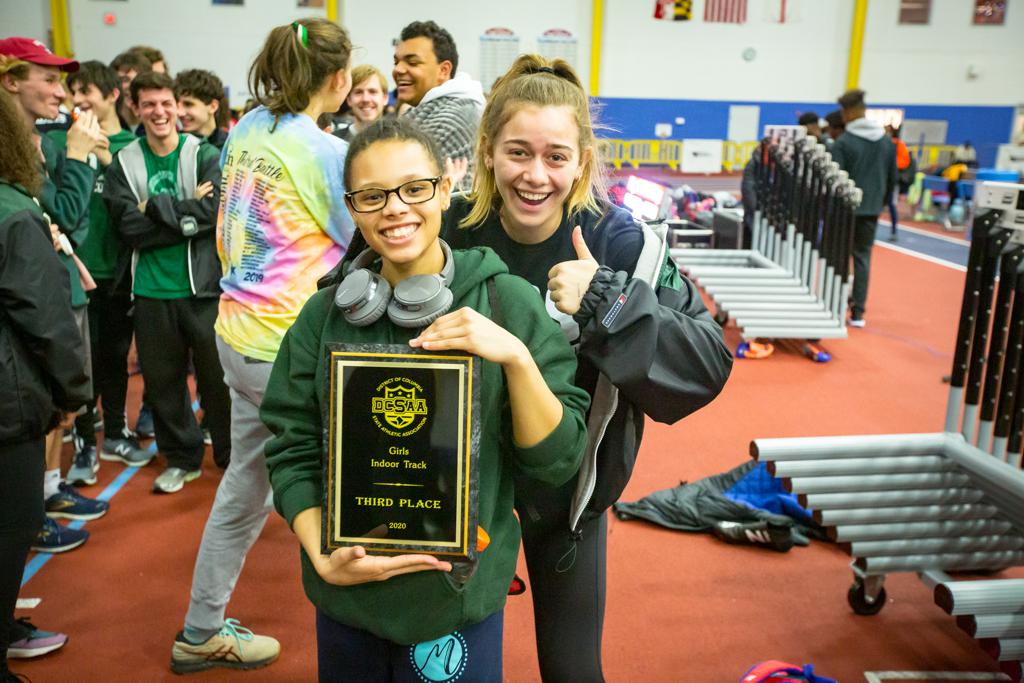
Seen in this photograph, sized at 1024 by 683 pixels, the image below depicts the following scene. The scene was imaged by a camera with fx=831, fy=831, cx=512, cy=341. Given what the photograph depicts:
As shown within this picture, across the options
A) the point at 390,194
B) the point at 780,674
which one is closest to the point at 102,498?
the point at 780,674

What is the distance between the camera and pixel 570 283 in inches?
63.0

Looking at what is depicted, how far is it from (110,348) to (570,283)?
3794 mm

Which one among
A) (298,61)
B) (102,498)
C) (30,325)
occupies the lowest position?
(102,498)

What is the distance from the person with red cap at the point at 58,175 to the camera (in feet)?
11.3

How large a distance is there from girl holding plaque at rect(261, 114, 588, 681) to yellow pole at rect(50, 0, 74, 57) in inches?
644

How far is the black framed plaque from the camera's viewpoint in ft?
4.50

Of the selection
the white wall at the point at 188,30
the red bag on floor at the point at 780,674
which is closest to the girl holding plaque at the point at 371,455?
the red bag on floor at the point at 780,674

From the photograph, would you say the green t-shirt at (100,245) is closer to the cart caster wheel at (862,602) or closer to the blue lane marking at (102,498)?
the blue lane marking at (102,498)

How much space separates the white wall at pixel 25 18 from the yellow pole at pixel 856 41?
15803mm

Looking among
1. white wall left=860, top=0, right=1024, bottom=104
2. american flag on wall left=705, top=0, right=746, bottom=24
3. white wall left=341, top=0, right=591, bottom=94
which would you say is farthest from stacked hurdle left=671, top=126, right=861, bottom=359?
white wall left=860, top=0, right=1024, bottom=104

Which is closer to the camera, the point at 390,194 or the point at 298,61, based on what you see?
the point at 390,194

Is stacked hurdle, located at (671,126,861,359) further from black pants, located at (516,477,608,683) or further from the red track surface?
black pants, located at (516,477,608,683)

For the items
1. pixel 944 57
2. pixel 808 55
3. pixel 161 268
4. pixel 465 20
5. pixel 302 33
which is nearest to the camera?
pixel 302 33

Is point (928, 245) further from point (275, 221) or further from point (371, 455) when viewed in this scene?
point (371, 455)
